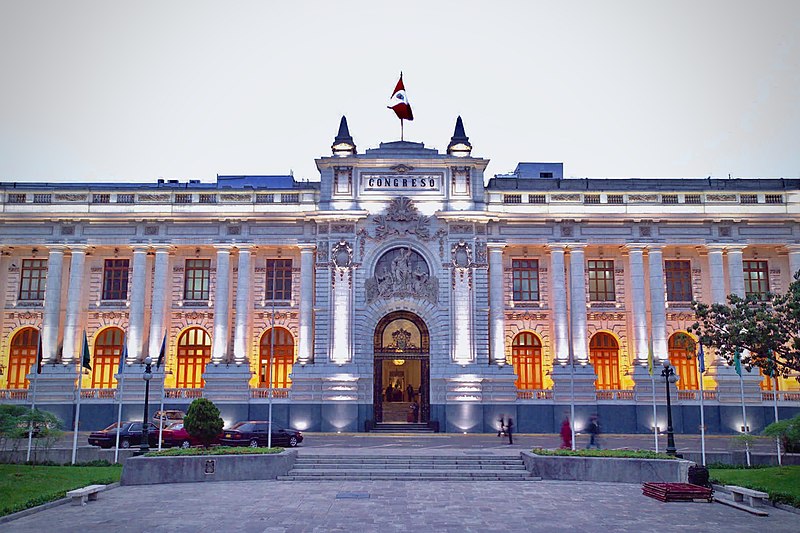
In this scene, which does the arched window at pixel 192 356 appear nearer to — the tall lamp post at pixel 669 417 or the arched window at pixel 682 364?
the tall lamp post at pixel 669 417

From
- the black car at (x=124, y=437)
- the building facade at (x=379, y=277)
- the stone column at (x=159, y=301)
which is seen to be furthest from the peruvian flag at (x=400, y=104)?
the black car at (x=124, y=437)

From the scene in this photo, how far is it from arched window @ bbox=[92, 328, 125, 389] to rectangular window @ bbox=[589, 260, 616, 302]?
1220 inches

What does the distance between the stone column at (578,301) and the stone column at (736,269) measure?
9.33 metres

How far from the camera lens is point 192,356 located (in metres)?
46.0

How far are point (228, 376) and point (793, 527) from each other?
3247 centimetres

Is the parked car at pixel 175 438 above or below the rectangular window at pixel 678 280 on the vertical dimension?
below

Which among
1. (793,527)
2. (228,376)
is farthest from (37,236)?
(793,527)

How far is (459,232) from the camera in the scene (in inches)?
1770

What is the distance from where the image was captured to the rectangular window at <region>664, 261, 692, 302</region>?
152 ft

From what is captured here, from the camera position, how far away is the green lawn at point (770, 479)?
21.4 meters

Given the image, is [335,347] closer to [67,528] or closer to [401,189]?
[401,189]

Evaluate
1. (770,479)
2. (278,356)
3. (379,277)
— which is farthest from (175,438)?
(770,479)

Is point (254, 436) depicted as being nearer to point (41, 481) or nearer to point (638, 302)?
point (41, 481)

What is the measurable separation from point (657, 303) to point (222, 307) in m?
27.8
